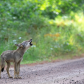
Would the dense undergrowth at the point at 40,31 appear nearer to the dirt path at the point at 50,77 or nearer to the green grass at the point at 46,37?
the green grass at the point at 46,37

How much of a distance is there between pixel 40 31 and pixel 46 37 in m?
1.50

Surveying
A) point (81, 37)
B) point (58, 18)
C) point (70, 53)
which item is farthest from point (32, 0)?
point (70, 53)

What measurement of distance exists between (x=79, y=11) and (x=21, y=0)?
21.9 ft

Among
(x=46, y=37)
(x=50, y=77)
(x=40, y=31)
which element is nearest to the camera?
(x=50, y=77)

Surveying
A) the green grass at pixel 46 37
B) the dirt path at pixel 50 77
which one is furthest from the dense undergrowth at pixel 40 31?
the dirt path at pixel 50 77

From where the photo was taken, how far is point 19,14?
20.3 m

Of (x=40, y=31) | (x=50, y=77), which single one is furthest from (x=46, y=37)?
(x=50, y=77)

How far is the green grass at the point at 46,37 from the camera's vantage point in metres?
15.1

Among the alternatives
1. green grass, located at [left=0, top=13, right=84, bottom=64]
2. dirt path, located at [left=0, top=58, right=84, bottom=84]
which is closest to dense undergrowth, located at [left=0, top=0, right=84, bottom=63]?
green grass, located at [left=0, top=13, right=84, bottom=64]

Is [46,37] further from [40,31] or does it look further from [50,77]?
[50,77]

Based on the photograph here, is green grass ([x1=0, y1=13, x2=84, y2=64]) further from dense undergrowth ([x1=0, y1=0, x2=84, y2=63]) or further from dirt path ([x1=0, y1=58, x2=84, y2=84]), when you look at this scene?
dirt path ([x1=0, y1=58, x2=84, y2=84])

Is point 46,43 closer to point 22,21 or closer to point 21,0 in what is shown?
point 22,21

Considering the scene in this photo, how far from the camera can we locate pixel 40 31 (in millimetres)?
19078

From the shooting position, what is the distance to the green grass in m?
15.1
